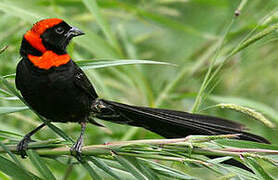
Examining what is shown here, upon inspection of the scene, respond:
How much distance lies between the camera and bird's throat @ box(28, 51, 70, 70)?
2.15 m

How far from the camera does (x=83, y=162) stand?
5.73ft

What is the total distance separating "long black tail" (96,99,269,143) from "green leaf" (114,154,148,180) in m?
0.28

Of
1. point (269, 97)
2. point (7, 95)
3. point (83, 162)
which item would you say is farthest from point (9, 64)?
point (269, 97)

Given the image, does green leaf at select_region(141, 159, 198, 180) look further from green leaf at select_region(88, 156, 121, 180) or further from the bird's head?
the bird's head

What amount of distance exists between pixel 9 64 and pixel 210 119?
4.79 feet

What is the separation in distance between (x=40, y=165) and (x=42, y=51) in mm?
622

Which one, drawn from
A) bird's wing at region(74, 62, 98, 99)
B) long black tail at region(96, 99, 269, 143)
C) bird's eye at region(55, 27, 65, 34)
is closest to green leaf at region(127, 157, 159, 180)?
long black tail at region(96, 99, 269, 143)

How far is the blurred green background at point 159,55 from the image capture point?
102 inches

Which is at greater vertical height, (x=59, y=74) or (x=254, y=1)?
(x=254, y=1)

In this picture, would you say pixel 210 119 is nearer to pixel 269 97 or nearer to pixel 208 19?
pixel 269 97

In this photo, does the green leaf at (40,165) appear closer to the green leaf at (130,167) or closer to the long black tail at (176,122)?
the green leaf at (130,167)

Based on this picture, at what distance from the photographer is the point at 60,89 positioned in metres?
2.18

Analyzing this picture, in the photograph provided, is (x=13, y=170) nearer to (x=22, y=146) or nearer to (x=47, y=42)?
(x=22, y=146)

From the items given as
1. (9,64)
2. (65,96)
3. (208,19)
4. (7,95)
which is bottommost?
(7,95)
